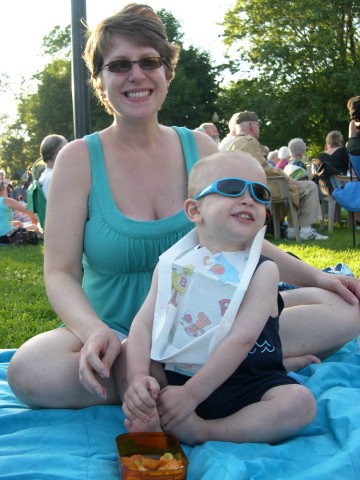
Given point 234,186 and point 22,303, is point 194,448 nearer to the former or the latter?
point 234,186


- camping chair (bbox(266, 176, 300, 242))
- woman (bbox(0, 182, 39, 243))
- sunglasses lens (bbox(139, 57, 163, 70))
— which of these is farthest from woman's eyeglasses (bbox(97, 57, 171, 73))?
woman (bbox(0, 182, 39, 243))

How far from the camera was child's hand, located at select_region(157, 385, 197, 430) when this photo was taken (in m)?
2.11

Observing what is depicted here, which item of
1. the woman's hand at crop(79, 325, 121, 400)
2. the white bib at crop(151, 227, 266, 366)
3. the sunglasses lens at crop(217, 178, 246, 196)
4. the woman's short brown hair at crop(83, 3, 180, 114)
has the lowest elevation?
the woman's hand at crop(79, 325, 121, 400)

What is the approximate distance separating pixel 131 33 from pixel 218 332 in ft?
4.37

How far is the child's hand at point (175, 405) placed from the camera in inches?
83.1

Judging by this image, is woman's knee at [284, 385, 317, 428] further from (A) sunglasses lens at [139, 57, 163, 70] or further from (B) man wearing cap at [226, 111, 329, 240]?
(B) man wearing cap at [226, 111, 329, 240]

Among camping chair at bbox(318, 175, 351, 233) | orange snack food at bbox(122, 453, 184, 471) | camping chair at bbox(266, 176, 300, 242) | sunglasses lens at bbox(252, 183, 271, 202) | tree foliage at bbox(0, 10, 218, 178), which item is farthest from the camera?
tree foliage at bbox(0, 10, 218, 178)

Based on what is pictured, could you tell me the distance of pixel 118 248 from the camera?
9.18 ft

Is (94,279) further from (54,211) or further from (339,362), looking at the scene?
(339,362)

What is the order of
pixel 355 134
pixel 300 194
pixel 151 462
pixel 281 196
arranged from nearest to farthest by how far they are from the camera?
pixel 151 462 < pixel 355 134 < pixel 281 196 < pixel 300 194

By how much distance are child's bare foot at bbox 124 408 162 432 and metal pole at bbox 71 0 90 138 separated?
2996 millimetres

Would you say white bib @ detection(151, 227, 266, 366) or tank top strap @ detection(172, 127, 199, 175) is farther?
tank top strap @ detection(172, 127, 199, 175)

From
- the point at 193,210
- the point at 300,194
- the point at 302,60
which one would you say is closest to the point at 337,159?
the point at 300,194

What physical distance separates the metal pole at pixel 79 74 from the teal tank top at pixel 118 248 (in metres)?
1.94
